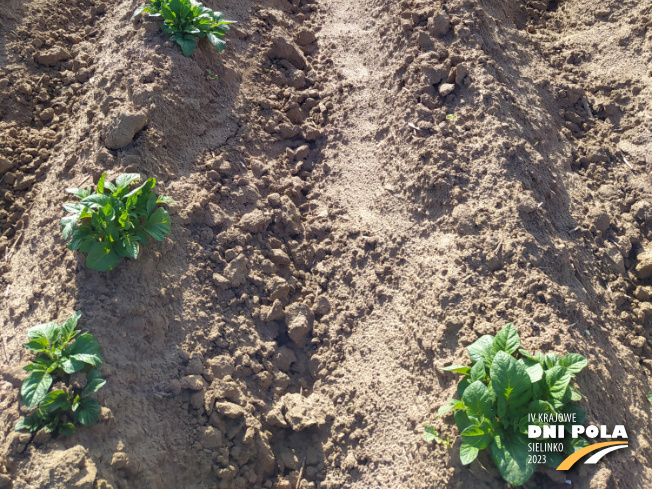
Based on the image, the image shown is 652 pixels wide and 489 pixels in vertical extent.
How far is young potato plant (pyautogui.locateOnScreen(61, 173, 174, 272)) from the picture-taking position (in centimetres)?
288

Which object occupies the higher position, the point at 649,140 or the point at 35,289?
the point at 649,140

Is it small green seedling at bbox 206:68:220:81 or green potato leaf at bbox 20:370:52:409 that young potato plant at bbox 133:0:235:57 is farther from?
green potato leaf at bbox 20:370:52:409

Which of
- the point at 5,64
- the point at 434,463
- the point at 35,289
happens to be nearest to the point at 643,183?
the point at 434,463

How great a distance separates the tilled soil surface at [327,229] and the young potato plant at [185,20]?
99 mm

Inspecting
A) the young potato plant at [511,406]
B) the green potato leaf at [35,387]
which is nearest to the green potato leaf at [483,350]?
the young potato plant at [511,406]

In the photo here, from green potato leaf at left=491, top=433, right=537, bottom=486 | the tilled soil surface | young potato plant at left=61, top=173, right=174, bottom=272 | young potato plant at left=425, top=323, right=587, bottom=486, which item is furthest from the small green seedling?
green potato leaf at left=491, top=433, right=537, bottom=486

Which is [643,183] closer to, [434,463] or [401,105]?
[401,105]

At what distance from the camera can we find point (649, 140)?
3799 millimetres

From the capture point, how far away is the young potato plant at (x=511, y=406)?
2408mm

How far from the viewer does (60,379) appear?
2639 mm

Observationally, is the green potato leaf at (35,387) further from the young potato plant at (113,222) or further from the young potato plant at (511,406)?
the young potato plant at (511,406)

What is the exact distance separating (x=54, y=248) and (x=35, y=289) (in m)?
0.28

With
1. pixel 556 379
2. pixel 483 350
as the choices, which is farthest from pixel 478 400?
pixel 556 379

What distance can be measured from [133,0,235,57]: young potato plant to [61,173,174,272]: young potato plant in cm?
134
